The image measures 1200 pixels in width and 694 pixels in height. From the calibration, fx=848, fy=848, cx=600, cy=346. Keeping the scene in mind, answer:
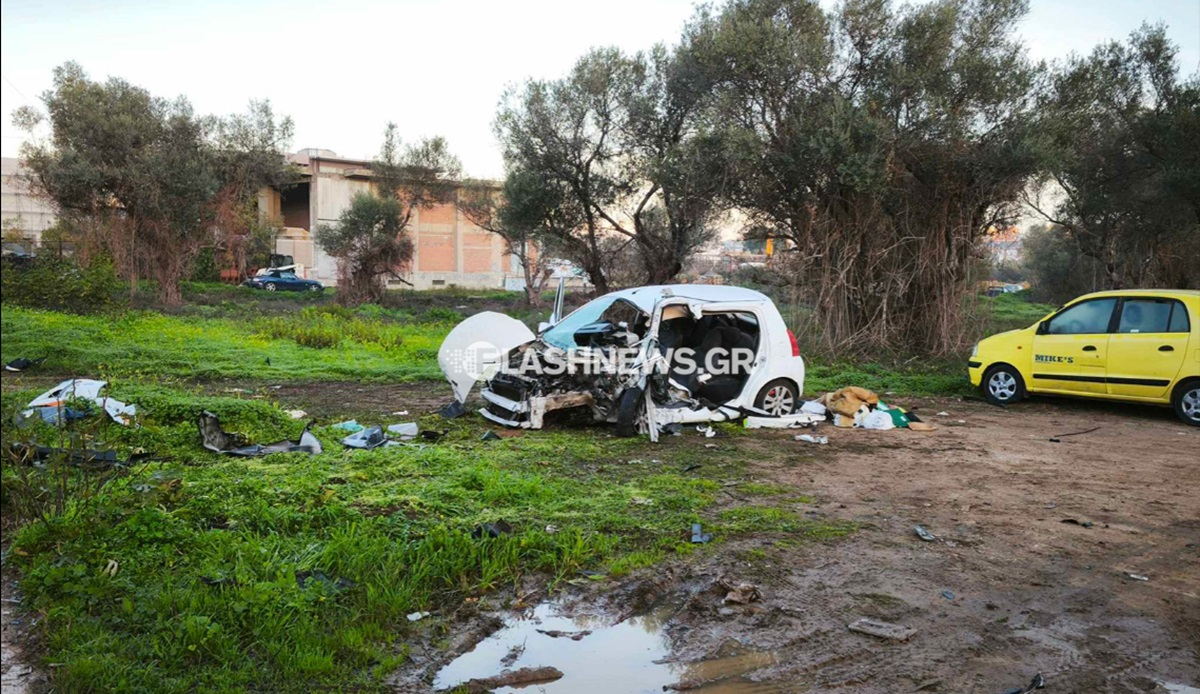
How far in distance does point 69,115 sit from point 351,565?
2464cm

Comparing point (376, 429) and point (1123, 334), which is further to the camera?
point (1123, 334)

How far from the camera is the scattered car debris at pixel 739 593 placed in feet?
15.0

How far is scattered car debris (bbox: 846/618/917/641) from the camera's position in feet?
13.6

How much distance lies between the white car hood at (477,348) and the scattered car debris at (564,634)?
5602 mm

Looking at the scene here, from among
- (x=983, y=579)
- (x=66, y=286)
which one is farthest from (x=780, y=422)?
(x=66, y=286)

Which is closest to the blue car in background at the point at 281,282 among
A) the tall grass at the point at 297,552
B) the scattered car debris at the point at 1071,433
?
the tall grass at the point at 297,552

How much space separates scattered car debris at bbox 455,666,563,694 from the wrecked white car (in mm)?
4958

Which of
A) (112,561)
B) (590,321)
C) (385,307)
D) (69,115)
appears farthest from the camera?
(385,307)

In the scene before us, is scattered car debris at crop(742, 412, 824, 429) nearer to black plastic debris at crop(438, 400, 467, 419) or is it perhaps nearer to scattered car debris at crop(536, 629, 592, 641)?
black plastic debris at crop(438, 400, 467, 419)

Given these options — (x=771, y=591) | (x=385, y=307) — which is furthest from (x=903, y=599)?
(x=385, y=307)

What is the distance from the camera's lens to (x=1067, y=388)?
447 inches

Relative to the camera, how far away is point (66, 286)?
735 inches

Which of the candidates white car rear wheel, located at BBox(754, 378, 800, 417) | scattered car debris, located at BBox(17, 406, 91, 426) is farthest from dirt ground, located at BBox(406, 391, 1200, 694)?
scattered car debris, located at BBox(17, 406, 91, 426)

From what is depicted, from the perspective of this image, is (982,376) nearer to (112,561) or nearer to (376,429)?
(376,429)
